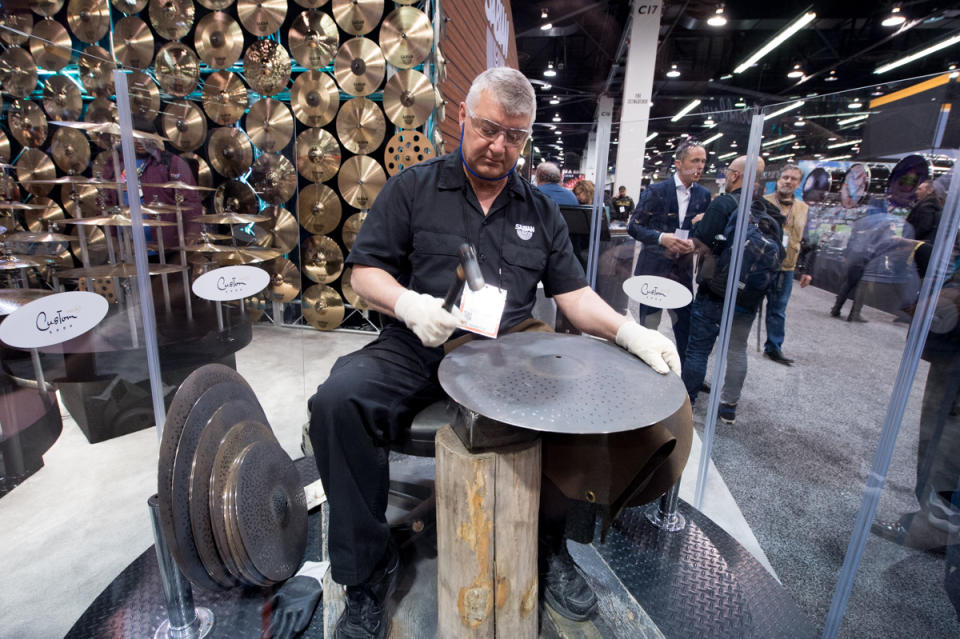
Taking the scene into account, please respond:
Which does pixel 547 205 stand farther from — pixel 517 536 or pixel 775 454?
pixel 775 454

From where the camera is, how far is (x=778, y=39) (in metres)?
8.38

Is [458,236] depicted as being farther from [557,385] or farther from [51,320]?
[51,320]

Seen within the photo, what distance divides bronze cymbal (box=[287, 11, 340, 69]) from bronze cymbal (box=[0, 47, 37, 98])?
305cm

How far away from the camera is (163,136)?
5.15ft

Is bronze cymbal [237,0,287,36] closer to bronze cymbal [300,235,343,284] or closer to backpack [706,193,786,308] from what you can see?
bronze cymbal [300,235,343,284]

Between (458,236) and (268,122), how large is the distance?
3.36 metres

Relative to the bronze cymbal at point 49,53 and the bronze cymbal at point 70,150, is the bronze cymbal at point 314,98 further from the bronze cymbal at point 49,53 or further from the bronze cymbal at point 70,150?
the bronze cymbal at point 70,150

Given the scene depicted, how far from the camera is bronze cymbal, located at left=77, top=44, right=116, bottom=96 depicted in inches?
50.5

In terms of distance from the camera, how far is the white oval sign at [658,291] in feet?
6.97

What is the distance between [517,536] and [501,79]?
4.04ft

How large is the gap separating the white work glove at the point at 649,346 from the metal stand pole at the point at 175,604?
53.9 inches

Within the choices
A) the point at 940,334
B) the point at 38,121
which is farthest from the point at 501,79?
the point at 940,334

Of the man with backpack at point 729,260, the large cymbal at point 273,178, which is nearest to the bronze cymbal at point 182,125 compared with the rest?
the large cymbal at point 273,178

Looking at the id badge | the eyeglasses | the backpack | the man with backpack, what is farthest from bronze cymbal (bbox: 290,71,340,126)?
the id badge
